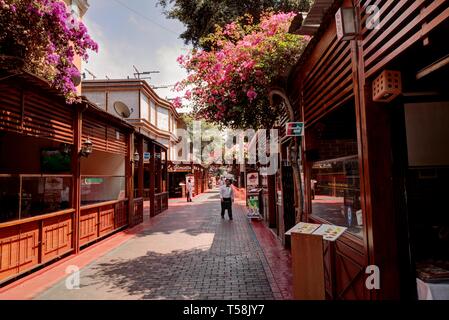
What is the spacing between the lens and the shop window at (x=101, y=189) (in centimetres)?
1197

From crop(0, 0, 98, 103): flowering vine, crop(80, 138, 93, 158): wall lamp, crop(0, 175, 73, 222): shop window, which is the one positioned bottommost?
crop(0, 175, 73, 222): shop window

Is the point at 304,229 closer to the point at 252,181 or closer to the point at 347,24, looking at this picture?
the point at 347,24

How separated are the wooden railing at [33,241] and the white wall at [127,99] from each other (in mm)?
16675

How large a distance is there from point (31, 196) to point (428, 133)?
899cm

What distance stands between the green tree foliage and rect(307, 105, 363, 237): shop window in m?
9.67

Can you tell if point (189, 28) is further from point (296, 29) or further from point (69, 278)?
point (69, 278)

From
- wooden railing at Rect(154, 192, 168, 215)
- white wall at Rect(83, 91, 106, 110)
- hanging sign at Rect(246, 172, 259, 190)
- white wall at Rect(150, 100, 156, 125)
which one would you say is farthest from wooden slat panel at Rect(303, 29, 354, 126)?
white wall at Rect(150, 100, 156, 125)

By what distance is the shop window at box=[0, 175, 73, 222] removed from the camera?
6901mm

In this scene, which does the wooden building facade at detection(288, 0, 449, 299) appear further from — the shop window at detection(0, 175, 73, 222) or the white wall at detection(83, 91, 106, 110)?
the white wall at detection(83, 91, 106, 110)

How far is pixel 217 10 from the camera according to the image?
47.0 feet

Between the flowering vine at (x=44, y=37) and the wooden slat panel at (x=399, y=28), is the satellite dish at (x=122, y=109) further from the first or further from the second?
the wooden slat panel at (x=399, y=28)

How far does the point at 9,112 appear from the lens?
19.8 ft

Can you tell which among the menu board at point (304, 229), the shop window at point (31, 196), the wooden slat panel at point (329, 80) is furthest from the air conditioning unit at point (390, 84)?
the shop window at point (31, 196)
